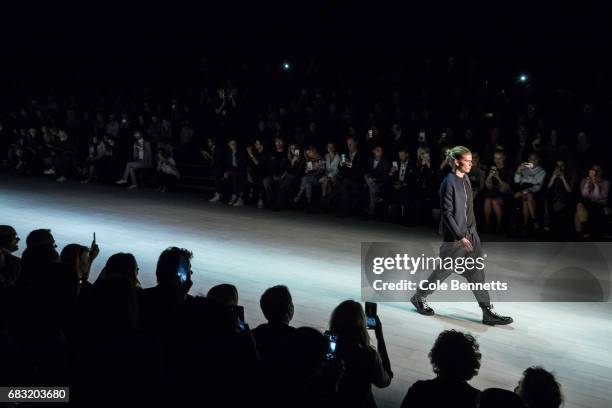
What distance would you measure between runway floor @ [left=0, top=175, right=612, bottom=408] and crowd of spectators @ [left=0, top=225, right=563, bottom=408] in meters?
1.25

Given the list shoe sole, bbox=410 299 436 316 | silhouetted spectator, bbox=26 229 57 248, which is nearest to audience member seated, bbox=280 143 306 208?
shoe sole, bbox=410 299 436 316

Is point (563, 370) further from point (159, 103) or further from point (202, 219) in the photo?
point (159, 103)

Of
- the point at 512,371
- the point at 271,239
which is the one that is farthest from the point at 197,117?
the point at 512,371

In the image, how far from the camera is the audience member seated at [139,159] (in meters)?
11.6

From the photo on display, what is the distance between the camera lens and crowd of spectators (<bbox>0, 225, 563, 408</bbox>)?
196 cm

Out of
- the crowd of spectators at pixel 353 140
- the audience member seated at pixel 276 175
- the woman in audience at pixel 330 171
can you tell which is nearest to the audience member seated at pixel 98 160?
the crowd of spectators at pixel 353 140

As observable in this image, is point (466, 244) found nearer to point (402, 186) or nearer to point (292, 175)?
point (402, 186)

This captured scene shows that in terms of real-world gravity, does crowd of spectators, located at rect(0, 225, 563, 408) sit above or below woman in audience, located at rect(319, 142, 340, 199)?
below

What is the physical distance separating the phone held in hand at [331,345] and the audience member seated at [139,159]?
33.1 ft

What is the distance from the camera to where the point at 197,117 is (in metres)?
12.9

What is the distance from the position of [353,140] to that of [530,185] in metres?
2.93

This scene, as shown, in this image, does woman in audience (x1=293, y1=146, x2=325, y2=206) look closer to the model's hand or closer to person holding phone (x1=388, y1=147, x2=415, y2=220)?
person holding phone (x1=388, y1=147, x2=415, y2=220)

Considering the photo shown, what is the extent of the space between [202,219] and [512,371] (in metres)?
5.81

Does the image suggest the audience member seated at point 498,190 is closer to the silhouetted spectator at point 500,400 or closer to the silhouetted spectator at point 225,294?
the silhouetted spectator at point 225,294
